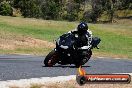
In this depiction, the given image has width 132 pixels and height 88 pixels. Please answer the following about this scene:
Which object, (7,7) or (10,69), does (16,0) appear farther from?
(10,69)

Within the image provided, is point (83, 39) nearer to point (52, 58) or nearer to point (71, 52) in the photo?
point (71, 52)

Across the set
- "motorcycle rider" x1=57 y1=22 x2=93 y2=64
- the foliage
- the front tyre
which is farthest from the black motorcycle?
the foliage

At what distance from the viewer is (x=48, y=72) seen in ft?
58.0

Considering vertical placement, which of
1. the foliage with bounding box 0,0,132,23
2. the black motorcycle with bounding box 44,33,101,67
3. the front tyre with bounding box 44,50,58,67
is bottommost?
the foliage with bounding box 0,0,132,23

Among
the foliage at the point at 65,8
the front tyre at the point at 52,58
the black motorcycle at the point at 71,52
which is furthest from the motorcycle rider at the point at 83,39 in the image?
the foliage at the point at 65,8

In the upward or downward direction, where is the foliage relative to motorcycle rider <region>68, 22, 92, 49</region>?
downward

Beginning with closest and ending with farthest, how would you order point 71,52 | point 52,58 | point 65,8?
point 71,52 < point 52,58 < point 65,8

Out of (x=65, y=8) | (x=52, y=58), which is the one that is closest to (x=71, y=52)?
(x=52, y=58)

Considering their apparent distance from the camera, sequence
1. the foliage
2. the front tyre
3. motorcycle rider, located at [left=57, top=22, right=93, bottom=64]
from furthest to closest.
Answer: the foliage
the front tyre
motorcycle rider, located at [left=57, top=22, right=93, bottom=64]

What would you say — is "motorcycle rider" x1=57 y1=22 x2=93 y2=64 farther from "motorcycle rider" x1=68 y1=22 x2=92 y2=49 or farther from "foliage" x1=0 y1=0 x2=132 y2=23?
"foliage" x1=0 y1=0 x2=132 y2=23

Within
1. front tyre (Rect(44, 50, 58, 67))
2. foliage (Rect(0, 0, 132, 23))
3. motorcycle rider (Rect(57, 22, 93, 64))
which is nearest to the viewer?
motorcycle rider (Rect(57, 22, 93, 64))

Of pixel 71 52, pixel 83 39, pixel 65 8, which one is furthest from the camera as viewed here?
pixel 65 8

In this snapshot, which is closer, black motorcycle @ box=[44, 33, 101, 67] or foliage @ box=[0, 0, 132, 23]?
black motorcycle @ box=[44, 33, 101, 67]

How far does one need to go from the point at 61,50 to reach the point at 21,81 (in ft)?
19.9
